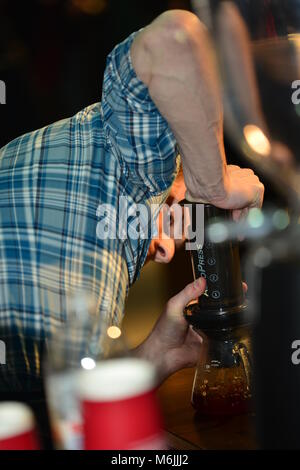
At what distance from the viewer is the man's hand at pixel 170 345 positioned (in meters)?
1.07

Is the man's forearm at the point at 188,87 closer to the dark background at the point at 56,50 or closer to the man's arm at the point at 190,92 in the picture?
the man's arm at the point at 190,92

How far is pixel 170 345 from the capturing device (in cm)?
109

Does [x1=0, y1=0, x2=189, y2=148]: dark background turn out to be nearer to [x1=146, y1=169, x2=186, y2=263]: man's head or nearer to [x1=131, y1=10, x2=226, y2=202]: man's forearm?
[x1=146, y1=169, x2=186, y2=263]: man's head

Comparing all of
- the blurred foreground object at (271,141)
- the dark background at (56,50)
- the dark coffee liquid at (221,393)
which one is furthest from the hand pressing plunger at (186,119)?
the dark background at (56,50)

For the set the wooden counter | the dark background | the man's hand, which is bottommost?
the wooden counter

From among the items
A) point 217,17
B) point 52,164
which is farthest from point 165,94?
point 217,17

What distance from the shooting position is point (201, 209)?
1015mm

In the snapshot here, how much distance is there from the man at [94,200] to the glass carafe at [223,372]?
0.29 ft

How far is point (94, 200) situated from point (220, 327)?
1.09 feet

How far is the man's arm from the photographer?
3.10 feet

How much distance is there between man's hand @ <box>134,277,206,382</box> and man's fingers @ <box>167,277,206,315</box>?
0.01 m

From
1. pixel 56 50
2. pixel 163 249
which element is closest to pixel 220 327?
pixel 163 249

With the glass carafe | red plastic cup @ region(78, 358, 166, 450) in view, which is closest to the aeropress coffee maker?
the glass carafe

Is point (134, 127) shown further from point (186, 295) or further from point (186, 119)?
point (186, 295)
